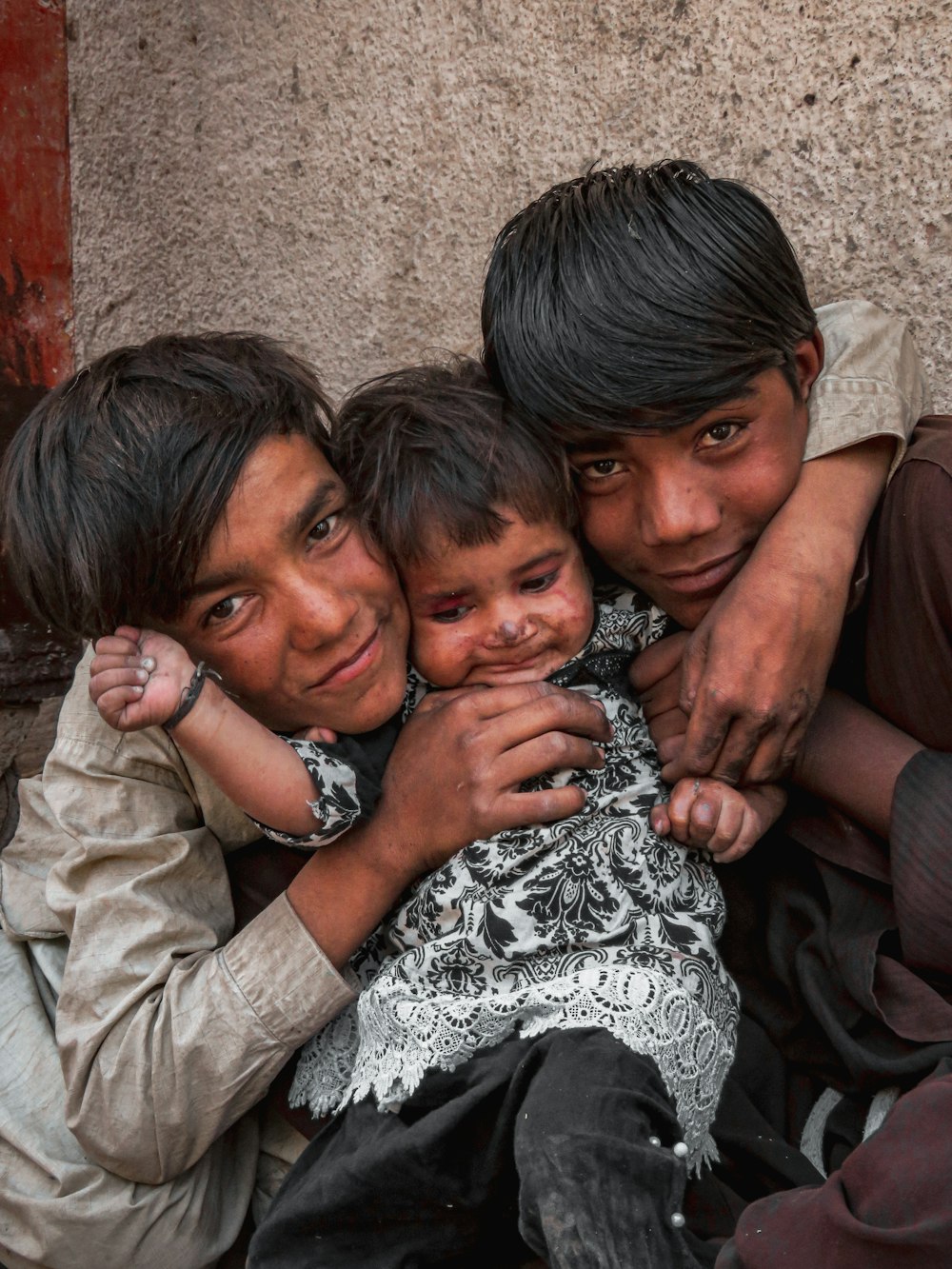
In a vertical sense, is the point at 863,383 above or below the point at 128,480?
below

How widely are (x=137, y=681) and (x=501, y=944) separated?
0.68 m

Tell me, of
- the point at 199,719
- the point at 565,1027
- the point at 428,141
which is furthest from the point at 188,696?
the point at 428,141

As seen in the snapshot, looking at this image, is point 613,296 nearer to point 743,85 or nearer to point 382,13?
point 743,85

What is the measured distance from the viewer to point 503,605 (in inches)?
78.3

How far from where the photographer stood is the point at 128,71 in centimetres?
327

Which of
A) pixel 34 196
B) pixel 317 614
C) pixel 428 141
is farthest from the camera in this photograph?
pixel 34 196

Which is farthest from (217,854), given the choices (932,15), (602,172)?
(932,15)

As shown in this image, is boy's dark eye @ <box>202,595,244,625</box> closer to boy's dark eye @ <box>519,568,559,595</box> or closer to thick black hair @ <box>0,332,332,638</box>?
thick black hair @ <box>0,332,332,638</box>

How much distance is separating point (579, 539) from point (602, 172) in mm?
639

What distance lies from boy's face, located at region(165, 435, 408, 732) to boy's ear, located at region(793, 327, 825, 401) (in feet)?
2.50

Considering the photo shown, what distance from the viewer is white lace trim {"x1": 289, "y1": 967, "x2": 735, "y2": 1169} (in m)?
1.67

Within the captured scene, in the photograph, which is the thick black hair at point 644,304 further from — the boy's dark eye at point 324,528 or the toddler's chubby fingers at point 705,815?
the toddler's chubby fingers at point 705,815

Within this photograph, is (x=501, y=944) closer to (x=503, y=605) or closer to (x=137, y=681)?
(x=503, y=605)

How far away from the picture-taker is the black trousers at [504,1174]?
4.83 feet
